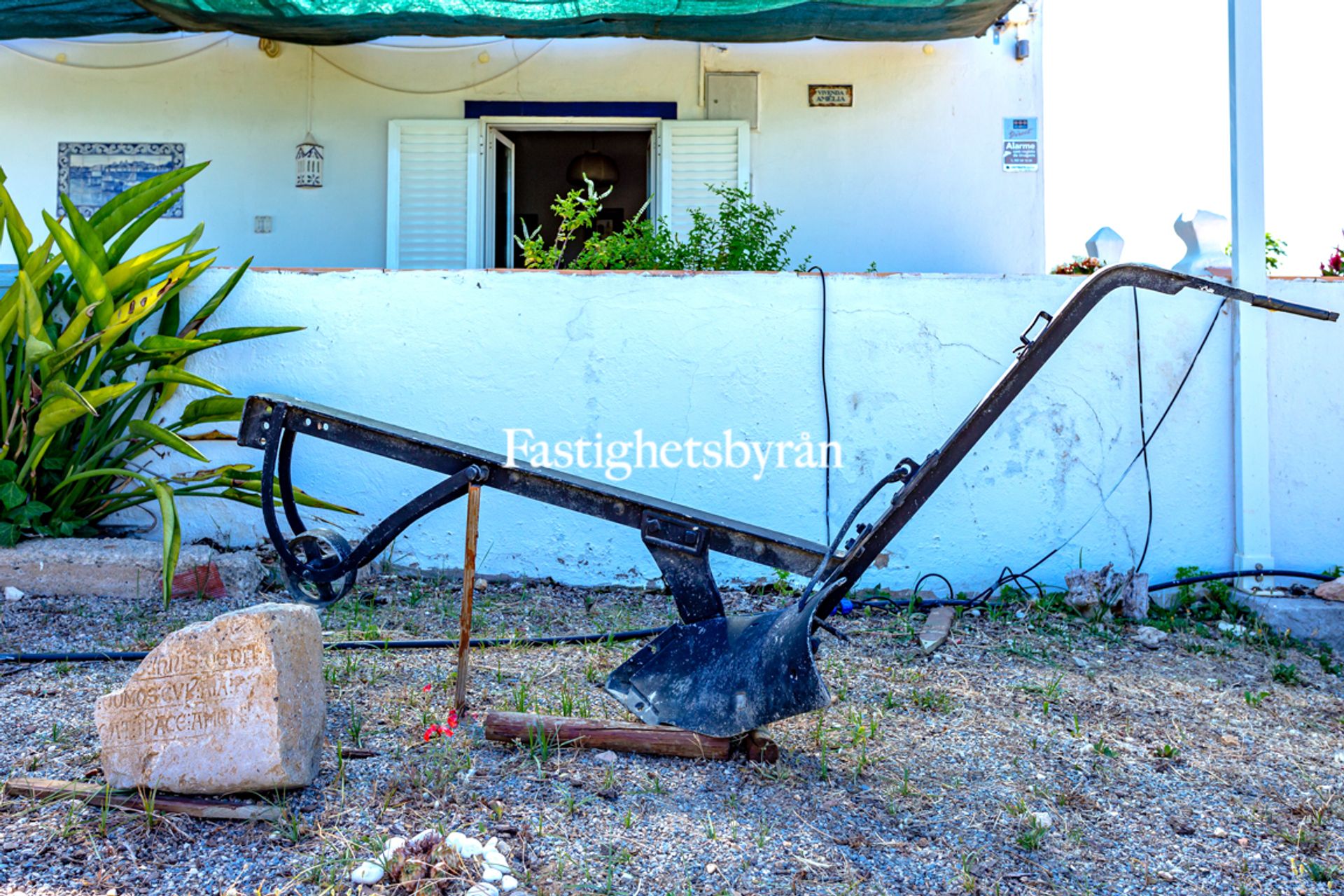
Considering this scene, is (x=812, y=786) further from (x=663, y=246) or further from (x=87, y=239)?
(x=87, y=239)

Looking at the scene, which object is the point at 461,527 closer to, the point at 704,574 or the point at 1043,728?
the point at 704,574

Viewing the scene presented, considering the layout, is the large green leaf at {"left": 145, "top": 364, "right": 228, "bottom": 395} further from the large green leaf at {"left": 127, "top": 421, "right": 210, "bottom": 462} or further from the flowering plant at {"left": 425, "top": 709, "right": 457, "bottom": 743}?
the flowering plant at {"left": 425, "top": 709, "right": 457, "bottom": 743}

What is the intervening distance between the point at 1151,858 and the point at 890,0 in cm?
439

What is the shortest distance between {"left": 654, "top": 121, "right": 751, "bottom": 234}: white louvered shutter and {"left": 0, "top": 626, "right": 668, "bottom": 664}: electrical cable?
3579mm

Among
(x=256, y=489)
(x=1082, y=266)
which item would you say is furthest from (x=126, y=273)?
(x=1082, y=266)

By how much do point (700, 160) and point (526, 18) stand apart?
1.57 metres

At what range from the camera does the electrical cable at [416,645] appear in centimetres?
294

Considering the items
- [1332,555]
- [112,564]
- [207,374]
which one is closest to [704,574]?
[112,564]

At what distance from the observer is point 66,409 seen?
339 centimetres

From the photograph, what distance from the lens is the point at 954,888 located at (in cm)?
187

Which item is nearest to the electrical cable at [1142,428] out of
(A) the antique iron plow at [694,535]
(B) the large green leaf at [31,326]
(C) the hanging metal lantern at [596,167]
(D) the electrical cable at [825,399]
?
(D) the electrical cable at [825,399]

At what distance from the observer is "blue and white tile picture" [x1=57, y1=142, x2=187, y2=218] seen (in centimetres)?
628

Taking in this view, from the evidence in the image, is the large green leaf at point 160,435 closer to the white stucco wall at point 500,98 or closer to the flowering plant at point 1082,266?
the white stucco wall at point 500,98

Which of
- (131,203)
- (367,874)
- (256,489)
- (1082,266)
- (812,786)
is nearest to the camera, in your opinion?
(367,874)
